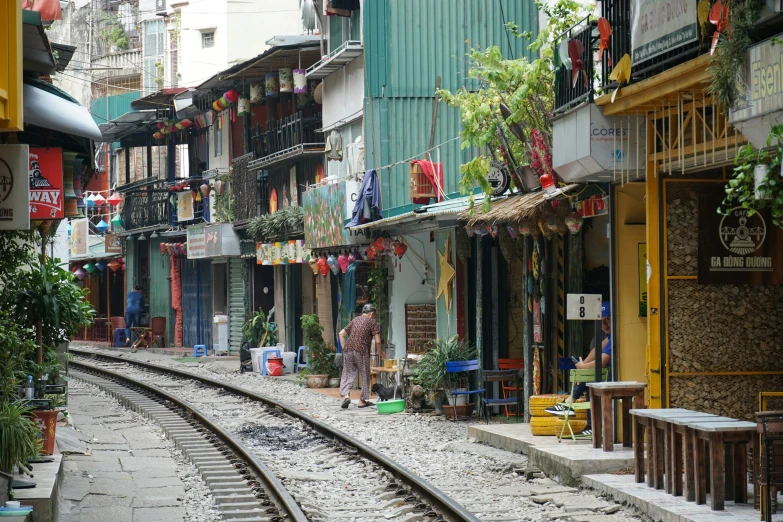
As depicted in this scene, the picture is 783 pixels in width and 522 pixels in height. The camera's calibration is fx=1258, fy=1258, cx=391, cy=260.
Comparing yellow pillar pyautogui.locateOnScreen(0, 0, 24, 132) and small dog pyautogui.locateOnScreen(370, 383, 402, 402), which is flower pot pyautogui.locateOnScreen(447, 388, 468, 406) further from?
yellow pillar pyautogui.locateOnScreen(0, 0, 24, 132)

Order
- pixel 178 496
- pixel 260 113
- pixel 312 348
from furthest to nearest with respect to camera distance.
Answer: pixel 260 113
pixel 312 348
pixel 178 496

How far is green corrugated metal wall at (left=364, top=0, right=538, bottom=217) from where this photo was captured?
981 inches

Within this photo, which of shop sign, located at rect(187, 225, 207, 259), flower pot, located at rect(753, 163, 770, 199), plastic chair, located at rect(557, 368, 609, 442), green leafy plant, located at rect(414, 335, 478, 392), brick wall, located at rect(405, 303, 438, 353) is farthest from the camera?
shop sign, located at rect(187, 225, 207, 259)

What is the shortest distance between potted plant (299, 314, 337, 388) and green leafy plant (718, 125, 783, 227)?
1712cm

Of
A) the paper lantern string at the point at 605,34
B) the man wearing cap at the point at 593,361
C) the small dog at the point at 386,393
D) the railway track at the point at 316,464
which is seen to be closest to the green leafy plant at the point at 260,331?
the railway track at the point at 316,464

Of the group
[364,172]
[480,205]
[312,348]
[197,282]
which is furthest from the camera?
[197,282]

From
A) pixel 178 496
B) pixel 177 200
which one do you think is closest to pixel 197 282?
pixel 177 200

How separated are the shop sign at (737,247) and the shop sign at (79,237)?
41.7 meters

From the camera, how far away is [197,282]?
42219 mm

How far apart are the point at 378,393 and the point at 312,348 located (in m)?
4.90

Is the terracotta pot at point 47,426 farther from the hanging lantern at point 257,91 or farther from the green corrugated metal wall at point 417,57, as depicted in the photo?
the hanging lantern at point 257,91

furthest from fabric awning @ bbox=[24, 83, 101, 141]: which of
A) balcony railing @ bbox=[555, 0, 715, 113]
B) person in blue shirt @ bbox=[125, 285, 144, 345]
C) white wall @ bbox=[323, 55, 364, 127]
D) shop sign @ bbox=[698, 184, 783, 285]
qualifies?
person in blue shirt @ bbox=[125, 285, 144, 345]

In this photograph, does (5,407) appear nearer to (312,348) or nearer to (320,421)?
(320,421)

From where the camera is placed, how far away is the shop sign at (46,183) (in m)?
12.0
